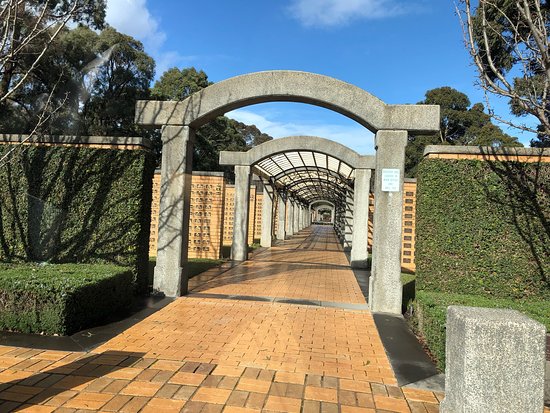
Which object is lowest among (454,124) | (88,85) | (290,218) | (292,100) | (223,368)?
(223,368)

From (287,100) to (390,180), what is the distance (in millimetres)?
2240

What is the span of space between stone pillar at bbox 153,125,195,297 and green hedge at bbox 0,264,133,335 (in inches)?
65.0

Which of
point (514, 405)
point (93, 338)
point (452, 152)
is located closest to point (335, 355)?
point (514, 405)

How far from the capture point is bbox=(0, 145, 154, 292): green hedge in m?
6.39

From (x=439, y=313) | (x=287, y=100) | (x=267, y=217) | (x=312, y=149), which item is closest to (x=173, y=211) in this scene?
(x=287, y=100)

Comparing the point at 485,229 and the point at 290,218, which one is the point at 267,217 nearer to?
the point at 290,218

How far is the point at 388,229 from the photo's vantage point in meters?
6.19

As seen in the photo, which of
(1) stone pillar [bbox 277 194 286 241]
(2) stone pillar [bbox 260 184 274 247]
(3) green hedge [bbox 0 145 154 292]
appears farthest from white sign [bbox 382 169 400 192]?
(1) stone pillar [bbox 277 194 286 241]

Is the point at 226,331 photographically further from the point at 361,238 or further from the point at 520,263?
the point at 361,238

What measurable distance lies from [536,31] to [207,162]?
26.3 meters

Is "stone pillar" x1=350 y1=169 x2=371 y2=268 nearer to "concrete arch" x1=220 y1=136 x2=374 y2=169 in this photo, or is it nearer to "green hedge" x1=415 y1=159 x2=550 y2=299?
"concrete arch" x1=220 y1=136 x2=374 y2=169

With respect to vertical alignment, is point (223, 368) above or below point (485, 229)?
below

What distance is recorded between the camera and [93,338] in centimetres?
436

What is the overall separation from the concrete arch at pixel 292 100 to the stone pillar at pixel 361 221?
556cm
